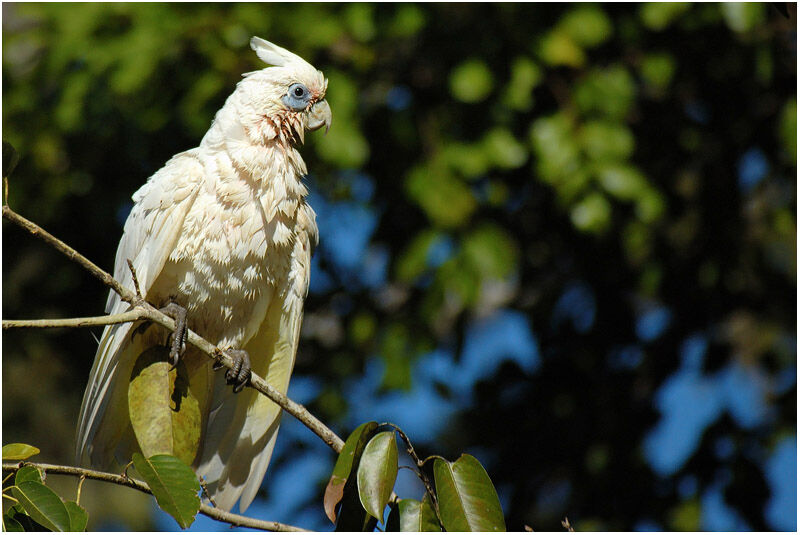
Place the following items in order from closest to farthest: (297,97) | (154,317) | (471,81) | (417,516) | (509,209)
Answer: (417,516) → (154,317) → (297,97) → (471,81) → (509,209)

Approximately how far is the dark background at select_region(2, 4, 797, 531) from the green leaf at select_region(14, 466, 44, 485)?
1.38 metres

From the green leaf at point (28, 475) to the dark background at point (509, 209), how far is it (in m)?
1.38

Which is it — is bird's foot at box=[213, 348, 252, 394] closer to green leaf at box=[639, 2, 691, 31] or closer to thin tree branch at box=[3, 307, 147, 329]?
thin tree branch at box=[3, 307, 147, 329]

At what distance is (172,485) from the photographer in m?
1.16

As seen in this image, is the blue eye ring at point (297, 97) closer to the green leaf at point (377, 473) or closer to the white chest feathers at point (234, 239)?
the white chest feathers at point (234, 239)

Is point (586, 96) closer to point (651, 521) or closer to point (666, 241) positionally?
point (666, 241)

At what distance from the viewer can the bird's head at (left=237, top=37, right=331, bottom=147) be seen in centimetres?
194

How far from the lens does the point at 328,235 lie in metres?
3.01

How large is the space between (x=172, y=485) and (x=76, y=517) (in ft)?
0.46

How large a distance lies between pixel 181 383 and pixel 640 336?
213 centimetres

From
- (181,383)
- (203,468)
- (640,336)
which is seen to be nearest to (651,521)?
(640,336)

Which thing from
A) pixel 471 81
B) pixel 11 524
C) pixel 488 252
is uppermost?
pixel 471 81

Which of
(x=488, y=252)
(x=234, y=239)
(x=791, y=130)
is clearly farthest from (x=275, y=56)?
(x=791, y=130)

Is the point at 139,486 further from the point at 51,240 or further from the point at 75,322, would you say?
the point at 51,240
